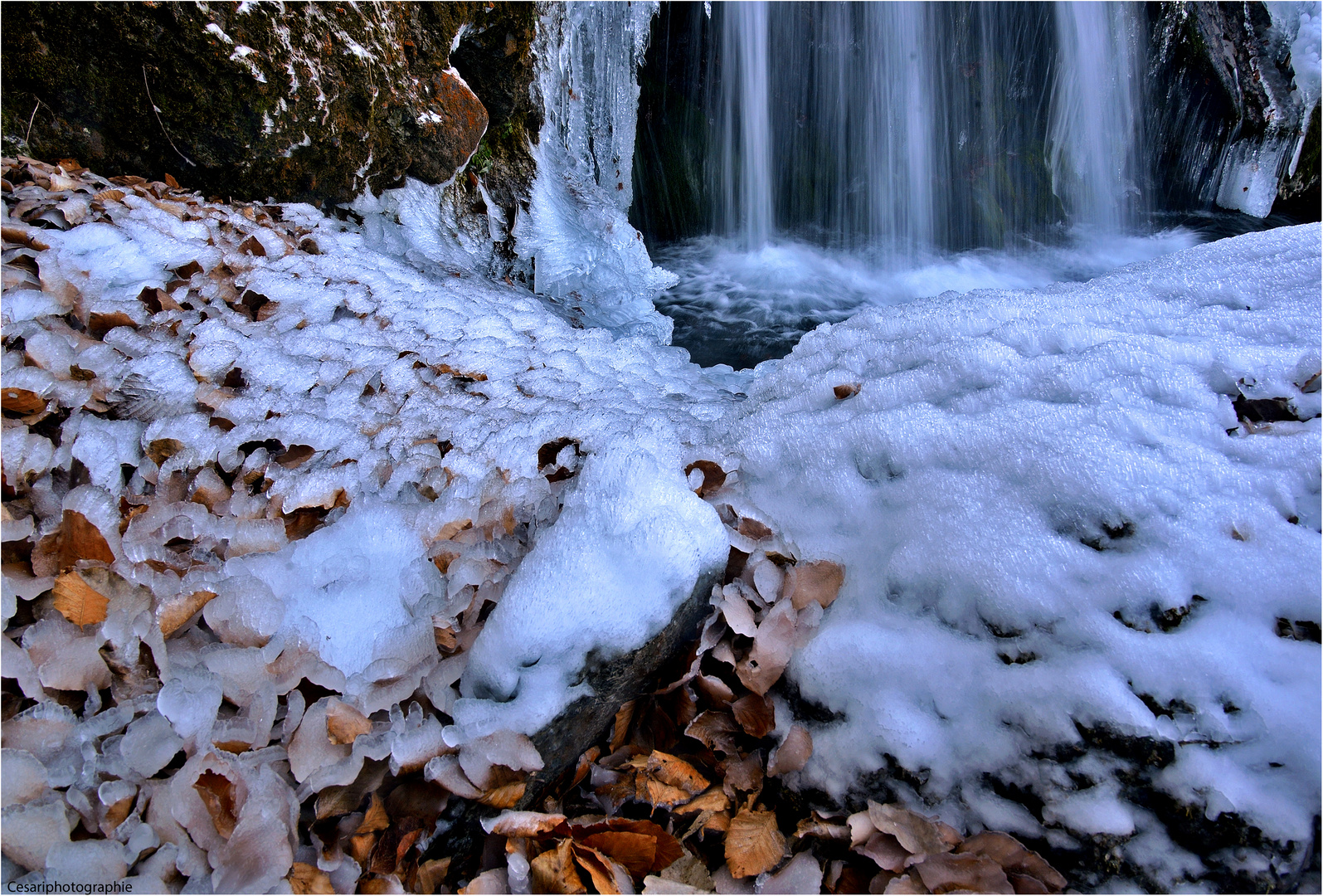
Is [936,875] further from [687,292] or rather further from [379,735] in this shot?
[687,292]

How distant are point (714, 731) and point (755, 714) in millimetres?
95

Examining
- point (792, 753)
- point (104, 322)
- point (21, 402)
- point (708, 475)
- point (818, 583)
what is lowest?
point (792, 753)

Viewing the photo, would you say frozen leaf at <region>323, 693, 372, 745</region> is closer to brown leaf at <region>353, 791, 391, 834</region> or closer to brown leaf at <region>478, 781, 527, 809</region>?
brown leaf at <region>353, 791, 391, 834</region>

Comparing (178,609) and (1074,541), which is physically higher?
(1074,541)

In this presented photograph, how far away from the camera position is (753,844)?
4.09ft

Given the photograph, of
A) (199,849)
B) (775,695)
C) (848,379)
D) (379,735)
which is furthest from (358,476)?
(848,379)

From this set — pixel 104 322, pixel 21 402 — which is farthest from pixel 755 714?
pixel 104 322

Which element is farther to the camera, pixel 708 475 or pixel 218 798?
pixel 708 475

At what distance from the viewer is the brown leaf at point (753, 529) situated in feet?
5.52

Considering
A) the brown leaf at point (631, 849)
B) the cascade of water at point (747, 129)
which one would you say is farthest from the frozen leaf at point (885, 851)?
the cascade of water at point (747, 129)

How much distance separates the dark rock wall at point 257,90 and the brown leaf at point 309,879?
3.08 meters

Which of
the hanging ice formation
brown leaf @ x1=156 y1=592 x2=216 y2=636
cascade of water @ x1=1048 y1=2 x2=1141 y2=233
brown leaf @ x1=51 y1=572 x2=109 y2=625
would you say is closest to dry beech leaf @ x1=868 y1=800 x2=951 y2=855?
brown leaf @ x1=156 y1=592 x2=216 y2=636

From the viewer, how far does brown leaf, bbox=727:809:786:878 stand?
3.98ft

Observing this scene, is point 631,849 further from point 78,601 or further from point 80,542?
point 80,542
